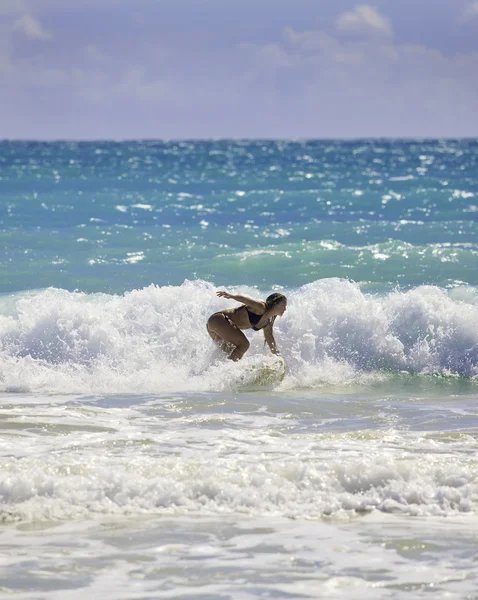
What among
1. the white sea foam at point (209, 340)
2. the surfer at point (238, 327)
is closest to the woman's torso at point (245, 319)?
the surfer at point (238, 327)

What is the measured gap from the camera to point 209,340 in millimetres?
10953

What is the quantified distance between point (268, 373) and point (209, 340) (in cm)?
146

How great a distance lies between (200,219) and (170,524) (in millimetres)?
16553

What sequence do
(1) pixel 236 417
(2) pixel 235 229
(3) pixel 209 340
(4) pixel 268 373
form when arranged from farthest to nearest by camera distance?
(2) pixel 235 229
(3) pixel 209 340
(4) pixel 268 373
(1) pixel 236 417

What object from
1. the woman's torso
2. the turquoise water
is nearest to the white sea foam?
the woman's torso

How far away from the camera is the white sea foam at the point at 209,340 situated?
33.4 feet

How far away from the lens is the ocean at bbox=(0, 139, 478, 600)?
5.12 m

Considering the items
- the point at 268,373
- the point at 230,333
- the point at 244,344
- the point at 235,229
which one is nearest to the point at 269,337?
the point at 244,344

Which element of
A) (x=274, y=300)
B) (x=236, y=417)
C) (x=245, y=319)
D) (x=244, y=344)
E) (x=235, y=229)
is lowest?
(x=236, y=417)

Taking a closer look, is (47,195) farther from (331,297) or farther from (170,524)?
(170,524)

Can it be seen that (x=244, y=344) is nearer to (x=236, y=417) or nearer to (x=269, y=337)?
(x=269, y=337)

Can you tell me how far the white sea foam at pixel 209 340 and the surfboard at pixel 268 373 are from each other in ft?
0.32

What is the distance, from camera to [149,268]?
16.1 meters

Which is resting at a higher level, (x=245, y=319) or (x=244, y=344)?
(x=245, y=319)
